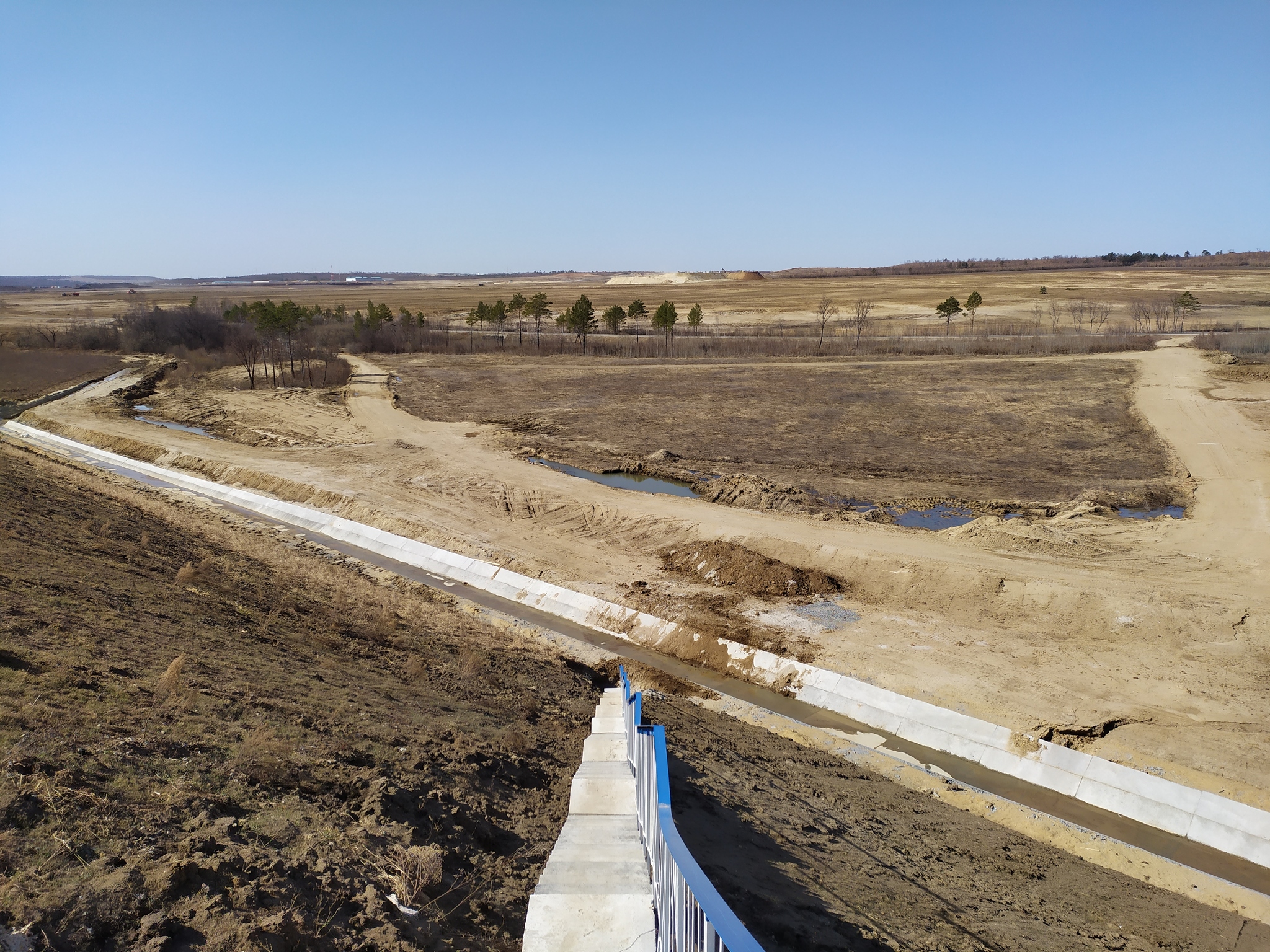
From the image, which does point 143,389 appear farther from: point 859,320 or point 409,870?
point 859,320

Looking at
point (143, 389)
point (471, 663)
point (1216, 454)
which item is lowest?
point (1216, 454)

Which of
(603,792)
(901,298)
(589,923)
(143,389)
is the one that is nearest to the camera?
(589,923)

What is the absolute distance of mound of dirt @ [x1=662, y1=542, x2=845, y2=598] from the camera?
62.9 feet

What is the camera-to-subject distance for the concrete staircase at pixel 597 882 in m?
4.99

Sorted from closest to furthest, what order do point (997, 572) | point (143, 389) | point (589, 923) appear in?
point (589, 923), point (997, 572), point (143, 389)

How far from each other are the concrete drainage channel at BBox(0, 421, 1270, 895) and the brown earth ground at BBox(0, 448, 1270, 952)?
7.80 feet

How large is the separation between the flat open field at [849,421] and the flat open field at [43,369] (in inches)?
912

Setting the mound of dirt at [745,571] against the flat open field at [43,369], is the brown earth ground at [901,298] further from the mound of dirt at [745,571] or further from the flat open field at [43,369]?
the mound of dirt at [745,571]

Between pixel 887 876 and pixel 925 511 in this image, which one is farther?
pixel 925 511

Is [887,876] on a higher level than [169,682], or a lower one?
lower

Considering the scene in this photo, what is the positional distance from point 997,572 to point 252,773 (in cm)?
1697

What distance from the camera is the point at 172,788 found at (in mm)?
6270

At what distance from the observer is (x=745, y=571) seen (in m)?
19.9

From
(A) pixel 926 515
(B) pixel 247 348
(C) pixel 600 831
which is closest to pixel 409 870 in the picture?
(C) pixel 600 831
